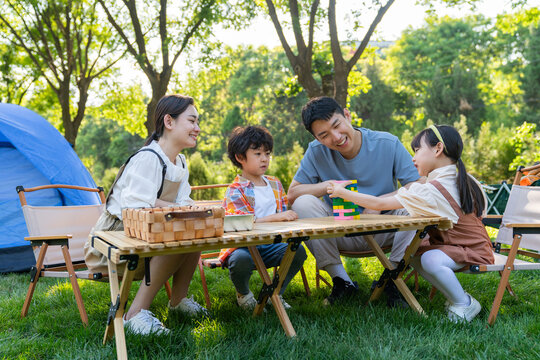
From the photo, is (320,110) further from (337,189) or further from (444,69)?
(444,69)

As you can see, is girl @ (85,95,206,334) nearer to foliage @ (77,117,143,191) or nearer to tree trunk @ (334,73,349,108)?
tree trunk @ (334,73,349,108)

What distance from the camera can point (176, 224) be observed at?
6.17 ft

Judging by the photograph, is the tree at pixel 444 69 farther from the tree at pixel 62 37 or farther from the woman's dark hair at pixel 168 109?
the woman's dark hair at pixel 168 109

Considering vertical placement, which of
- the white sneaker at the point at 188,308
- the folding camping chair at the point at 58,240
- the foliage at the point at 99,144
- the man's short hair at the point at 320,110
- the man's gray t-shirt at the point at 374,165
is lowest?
the foliage at the point at 99,144

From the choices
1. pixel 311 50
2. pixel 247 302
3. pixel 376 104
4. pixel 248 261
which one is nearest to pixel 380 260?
pixel 248 261

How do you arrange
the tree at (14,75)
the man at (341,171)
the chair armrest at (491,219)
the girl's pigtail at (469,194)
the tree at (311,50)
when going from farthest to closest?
the tree at (14,75), the tree at (311,50), the chair armrest at (491,219), the man at (341,171), the girl's pigtail at (469,194)

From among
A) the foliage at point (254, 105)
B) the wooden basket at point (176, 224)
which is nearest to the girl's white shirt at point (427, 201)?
the wooden basket at point (176, 224)

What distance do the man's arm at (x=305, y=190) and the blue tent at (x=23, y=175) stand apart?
3.06m

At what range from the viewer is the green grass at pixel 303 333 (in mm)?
2291

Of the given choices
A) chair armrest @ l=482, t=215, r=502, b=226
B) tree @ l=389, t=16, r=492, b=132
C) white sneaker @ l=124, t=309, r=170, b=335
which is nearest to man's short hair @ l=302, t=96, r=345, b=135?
chair armrest @ l=482, t=215, r=502, b=226

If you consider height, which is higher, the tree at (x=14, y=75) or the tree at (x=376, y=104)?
the tree at (x=14, y=75)

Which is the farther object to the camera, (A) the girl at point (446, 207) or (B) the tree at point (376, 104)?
(B) the tree at point (376, 104)

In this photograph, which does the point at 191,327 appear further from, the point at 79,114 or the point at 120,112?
the point at 120,112

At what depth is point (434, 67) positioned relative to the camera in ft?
85.8
